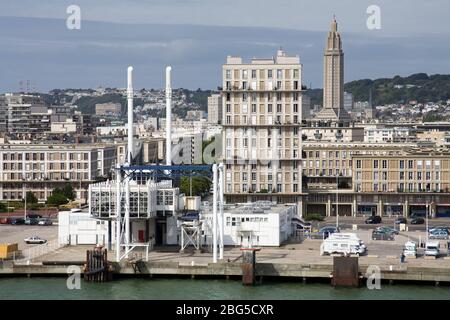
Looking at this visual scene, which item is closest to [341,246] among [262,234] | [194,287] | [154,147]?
[262,234]

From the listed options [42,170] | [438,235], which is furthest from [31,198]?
[438,235]

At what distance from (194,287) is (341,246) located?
6007 mm

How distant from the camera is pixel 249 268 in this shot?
1324 inches

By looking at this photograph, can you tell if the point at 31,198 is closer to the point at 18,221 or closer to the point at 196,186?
the point at 196,186

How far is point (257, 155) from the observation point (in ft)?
177

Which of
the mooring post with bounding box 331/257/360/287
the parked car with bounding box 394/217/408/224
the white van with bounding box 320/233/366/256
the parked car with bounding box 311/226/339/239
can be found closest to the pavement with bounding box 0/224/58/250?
the parked car with bounding box 311/226/339/239

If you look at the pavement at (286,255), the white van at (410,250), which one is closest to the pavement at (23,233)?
the pavement at (286,255)

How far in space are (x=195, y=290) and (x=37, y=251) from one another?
7340mm

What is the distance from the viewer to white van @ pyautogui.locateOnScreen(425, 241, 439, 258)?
3669cm

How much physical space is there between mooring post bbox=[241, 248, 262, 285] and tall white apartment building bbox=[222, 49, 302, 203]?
64.9 feet

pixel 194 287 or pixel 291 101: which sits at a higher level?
pixel 291 101

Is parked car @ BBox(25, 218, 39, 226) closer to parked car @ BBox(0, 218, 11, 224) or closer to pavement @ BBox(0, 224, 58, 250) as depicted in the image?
pavement @ BBox(0, 224, 58, 250)

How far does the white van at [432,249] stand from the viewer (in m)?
36.7

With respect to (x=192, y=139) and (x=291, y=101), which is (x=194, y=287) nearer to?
(x=291, y=101)
